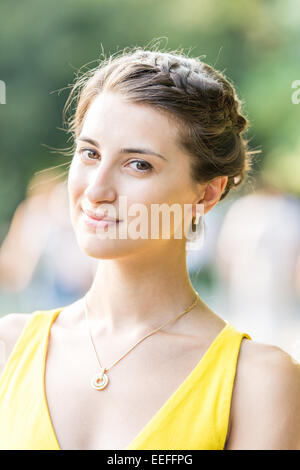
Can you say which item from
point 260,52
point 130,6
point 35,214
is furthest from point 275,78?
point 35,214

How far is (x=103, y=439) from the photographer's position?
3.42 ft

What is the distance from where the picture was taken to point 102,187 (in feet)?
3.49

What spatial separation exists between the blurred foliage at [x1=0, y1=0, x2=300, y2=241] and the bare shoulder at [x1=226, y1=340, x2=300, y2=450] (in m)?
3.12

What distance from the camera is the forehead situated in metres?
1.08

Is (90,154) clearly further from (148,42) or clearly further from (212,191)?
(148,42)

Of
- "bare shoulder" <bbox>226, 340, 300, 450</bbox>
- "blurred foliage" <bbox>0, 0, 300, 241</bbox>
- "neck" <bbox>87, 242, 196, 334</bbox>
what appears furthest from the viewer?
"blurred foliage" <bbox>0, 0, 300, 241</bbox>

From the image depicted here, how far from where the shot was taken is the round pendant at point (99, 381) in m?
1.10

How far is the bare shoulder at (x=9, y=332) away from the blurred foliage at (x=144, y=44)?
2.83 meters

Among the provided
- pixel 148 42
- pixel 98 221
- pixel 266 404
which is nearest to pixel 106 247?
pixel 98 221

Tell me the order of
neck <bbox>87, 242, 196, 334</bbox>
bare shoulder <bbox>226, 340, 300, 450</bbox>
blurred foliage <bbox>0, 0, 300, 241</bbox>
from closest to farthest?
bare shoulder <bbox>226, 340, 300, 450</bbox> → neck <bbox>87, 242, 196, 334</bbox> → blurred foliage <bbox>0, 0, 300, 241</bbox>

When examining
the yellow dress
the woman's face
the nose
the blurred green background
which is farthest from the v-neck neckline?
the blurred green background

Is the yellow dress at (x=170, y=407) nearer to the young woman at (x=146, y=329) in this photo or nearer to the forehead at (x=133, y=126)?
the young woman at (x=146, y=329)

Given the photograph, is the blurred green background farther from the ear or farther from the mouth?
the mouth
